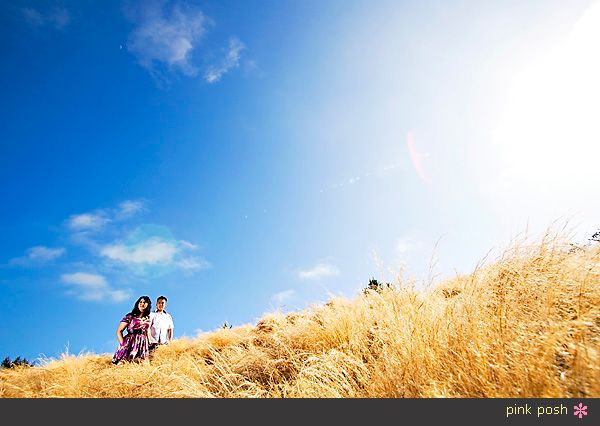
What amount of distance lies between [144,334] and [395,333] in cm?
654

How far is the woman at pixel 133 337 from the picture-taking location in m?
7.02

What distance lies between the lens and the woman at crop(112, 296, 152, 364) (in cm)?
702

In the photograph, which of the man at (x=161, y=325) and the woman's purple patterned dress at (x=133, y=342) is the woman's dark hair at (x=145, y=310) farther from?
the man at (x=161, y=325)

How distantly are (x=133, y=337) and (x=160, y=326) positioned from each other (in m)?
1.89

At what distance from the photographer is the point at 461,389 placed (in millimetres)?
1903

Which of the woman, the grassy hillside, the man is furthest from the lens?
the man
